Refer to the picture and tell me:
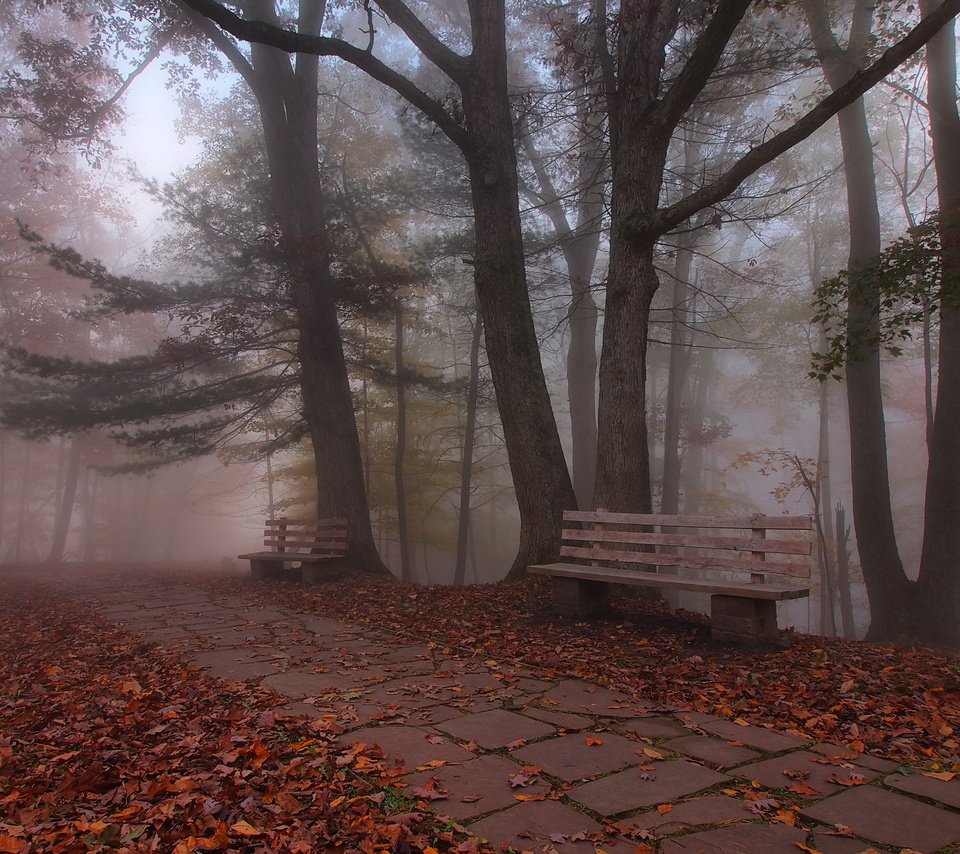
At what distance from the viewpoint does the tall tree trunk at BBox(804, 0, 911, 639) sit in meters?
9.08

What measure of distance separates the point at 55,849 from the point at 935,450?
9.70 m

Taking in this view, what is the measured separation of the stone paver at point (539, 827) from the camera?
2293mm

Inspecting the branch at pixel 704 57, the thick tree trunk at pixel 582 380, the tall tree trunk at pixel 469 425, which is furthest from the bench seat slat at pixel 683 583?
the thick tree trunk at pixel 582 380

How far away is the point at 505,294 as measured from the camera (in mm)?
8125

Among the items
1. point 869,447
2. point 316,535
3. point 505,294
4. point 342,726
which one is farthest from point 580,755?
point 869,447

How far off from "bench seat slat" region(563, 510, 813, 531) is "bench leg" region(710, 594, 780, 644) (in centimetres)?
57

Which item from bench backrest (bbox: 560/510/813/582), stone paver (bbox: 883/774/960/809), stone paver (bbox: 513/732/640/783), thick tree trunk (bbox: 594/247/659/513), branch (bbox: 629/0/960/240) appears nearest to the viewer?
stone paver (bbox: 883/774/960/809)

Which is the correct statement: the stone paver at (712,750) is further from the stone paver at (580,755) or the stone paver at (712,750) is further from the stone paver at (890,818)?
the stone paver at (890,818)

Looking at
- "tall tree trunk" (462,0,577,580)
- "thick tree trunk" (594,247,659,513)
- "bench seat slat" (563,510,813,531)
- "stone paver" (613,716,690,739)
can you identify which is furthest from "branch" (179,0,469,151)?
"stone paver" (613,716,690,739)

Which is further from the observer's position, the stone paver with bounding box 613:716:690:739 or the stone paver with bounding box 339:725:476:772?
the stone paver with bounding box 613:716:690:739

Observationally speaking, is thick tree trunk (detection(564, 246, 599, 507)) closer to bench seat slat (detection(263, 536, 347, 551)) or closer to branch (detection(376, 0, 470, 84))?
bench seat slat (detection(263, 536, 347, 551))

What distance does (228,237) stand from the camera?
39.7 feet

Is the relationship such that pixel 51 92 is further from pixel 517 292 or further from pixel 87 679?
pixel 87 679

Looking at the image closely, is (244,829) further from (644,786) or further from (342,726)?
(644,786)
